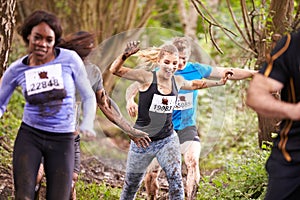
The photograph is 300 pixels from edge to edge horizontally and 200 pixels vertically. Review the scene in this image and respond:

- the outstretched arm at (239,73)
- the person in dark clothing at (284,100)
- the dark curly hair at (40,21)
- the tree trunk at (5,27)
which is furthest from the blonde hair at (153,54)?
the person in dark clothing at (284,100)

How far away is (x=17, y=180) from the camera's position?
5660 millimetres

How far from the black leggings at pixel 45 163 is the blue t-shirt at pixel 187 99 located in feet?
6.15

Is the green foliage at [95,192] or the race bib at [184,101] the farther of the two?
the green foliage at [95,192]

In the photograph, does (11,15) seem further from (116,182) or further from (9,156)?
(116,182)

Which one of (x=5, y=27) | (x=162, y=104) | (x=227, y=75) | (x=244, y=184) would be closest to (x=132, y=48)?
(x=162, y=104)

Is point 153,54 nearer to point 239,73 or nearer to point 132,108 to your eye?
point 132,108

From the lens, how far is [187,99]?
757 centimetres

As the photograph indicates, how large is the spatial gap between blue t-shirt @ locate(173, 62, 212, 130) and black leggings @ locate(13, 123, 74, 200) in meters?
1.88

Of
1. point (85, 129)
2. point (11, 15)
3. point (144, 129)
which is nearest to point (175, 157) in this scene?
point (144, 129)

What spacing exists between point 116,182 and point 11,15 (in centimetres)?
252

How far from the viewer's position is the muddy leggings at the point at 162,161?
6.87 meters

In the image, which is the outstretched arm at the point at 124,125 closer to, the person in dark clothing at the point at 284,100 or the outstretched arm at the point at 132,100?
the outstretched arm at the point at 132,100

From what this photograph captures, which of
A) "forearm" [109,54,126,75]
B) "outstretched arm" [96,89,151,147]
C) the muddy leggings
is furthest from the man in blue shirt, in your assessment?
the muddy leggings

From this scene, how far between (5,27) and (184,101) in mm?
2128
